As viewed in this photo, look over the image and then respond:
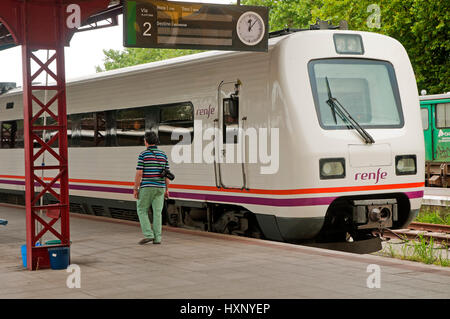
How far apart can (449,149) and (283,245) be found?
14298 millimetres

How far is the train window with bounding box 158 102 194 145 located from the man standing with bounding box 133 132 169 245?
→ 1.45m

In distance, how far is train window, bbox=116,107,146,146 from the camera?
1302 centimetres

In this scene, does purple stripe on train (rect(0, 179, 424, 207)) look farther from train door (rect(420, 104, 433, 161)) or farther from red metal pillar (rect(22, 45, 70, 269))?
train door (rect(420, 104, 433, 161))

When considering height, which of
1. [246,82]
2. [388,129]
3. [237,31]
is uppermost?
[237,31]

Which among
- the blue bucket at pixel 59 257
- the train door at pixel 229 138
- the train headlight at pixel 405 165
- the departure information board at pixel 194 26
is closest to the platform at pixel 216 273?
the blue bucket at pixel 59 257

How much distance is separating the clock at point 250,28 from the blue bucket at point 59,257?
376 cm

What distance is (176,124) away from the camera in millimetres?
12078

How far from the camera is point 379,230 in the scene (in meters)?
10.5

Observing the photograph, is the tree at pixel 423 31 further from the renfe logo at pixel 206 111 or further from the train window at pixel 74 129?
the renfe logo at pixel 206 111

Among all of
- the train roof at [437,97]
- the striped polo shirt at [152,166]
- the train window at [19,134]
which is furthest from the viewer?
the train roof at [437,97]

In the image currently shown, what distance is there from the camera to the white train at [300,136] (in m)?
9.81

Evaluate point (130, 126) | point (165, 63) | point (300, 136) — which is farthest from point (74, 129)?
point (300, 136)
